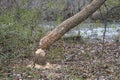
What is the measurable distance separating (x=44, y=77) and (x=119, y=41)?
774 centimetres

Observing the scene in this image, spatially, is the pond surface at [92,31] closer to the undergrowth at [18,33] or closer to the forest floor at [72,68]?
the undergrowth at [18,33]

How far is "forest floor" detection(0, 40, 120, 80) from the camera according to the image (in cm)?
721

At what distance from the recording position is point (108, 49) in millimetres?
12039

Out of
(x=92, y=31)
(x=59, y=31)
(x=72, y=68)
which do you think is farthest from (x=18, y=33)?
(x=92, y=31)

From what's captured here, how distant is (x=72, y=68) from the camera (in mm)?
8344

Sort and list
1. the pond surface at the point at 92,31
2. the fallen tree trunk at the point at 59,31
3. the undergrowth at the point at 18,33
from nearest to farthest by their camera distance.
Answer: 1. the fallen tree trunk at the point at 59,31
2. the undergrowth at the point at 18,33
3. the pond surface at the point at 92,31

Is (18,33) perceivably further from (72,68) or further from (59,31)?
(72,68)

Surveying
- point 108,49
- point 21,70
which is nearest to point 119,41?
point 108,49

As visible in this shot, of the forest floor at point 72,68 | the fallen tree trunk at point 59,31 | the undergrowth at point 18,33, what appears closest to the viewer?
the forest floor at point 72,68

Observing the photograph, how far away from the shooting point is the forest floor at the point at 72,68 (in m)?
7.21

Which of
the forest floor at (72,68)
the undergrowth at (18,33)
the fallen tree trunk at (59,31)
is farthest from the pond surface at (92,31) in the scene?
the fallen tree trunk at (59,31)

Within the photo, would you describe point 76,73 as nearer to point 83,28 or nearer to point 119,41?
point 119,41

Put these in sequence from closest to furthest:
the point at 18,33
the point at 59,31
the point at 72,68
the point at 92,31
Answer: the point at 72,68, the point at 59,31, the point at 18,33, the point at 92,31

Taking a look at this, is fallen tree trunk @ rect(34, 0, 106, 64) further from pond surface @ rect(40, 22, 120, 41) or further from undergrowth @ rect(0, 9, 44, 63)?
pond surface @ rect(40, 22, 120, 41)
